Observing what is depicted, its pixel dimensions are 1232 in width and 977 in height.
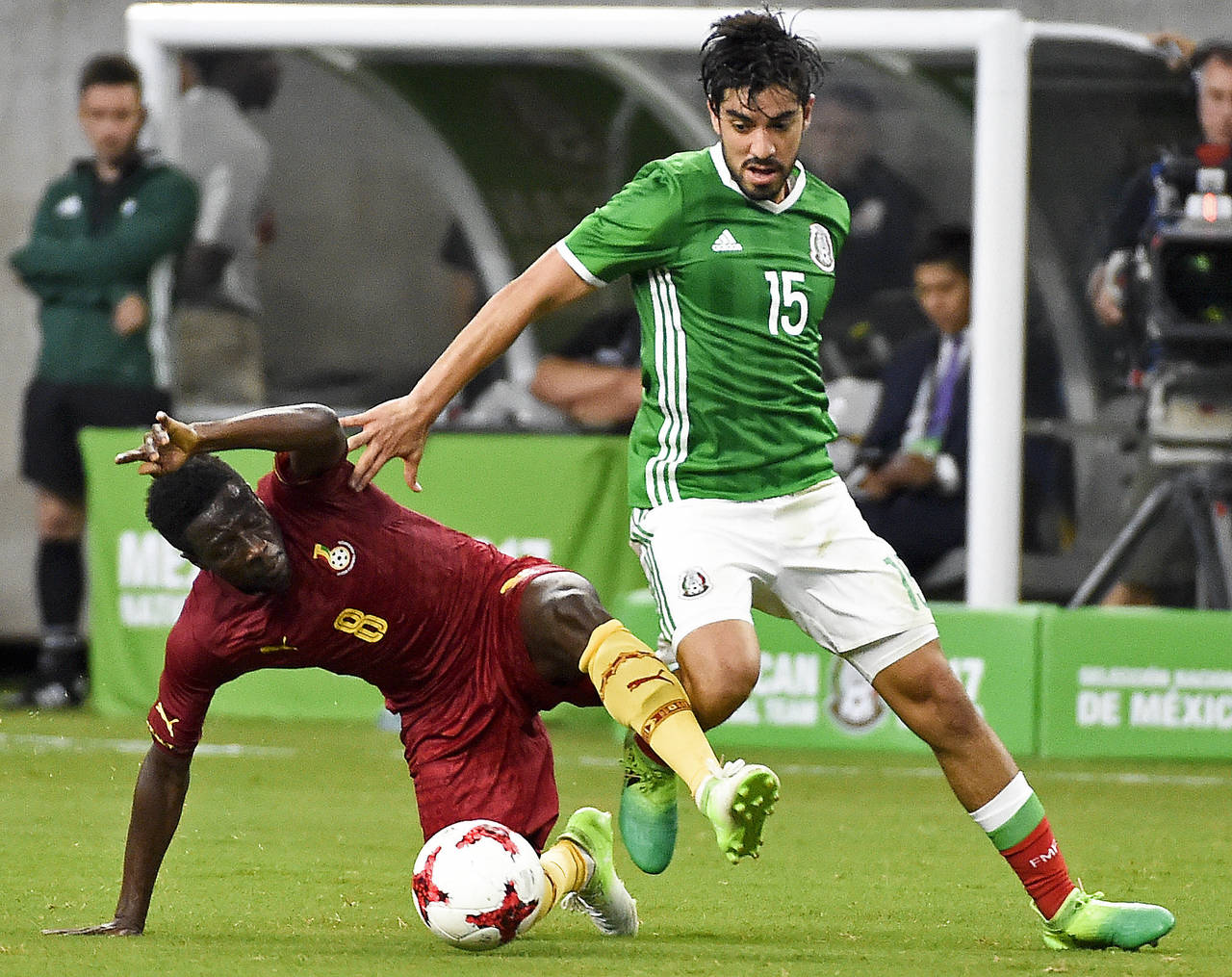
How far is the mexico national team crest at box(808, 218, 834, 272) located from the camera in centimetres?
526

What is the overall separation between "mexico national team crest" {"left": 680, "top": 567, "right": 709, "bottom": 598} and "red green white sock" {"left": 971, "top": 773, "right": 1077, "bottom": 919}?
0.79m

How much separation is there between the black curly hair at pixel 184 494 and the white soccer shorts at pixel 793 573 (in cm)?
103

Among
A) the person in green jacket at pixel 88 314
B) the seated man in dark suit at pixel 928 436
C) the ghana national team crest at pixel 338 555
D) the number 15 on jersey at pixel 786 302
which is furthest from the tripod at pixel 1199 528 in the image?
the ghana national team crest at pixel 338 555

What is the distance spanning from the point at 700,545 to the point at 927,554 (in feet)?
16.4

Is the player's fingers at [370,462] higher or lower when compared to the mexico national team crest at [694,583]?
higher

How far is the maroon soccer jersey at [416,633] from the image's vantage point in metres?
5.17

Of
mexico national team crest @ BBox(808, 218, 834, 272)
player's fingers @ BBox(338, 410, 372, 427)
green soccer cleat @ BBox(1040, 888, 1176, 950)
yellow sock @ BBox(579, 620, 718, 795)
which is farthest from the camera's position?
mexico national team crest @ BBox(808, 218, 834, 272)

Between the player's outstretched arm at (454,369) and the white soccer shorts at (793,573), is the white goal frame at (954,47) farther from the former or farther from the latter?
the player's outstretched arm at (454,369)

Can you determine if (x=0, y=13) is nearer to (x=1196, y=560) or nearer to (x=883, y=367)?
(x=883, y=367)

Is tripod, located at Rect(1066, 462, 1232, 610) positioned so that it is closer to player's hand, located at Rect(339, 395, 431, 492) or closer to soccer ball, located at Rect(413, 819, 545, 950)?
soccer ball, located at Rect(413, 819, 545, 950)

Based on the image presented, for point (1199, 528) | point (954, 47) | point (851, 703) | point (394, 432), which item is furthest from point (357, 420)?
point (1199, 528)

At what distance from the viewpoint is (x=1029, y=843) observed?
5062 millimetres

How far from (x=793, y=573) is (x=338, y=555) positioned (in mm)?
1043

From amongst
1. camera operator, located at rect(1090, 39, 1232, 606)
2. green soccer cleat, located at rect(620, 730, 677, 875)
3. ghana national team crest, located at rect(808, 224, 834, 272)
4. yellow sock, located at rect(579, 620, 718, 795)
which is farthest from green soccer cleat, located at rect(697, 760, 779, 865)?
camera operator, located at rect(1090, 39, 1232, 606)
